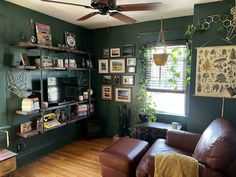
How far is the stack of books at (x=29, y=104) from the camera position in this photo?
2.74 meters

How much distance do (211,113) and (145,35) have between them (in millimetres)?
1966

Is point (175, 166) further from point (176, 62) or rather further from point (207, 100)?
point (176, 62)

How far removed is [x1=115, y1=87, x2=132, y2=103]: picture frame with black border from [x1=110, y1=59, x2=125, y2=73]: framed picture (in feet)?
1.35

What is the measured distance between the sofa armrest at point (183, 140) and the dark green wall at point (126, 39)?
0.77 meters

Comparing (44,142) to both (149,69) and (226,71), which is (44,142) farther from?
(226,71)

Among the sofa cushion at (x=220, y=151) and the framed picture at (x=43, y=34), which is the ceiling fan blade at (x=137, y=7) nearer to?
the sofa cushion at (x=220, y=151)

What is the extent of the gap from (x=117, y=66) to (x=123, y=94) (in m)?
0.65

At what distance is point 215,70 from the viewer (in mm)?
2635

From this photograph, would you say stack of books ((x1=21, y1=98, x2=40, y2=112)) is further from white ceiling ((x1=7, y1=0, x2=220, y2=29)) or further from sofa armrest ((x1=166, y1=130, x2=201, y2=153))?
sofa armrest ((x1=166, y1=130, x2=201, y2=153))

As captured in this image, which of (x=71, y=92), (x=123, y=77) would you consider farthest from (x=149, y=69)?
(x=71, y=92)

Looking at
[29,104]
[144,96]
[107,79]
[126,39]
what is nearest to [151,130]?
[144,96]

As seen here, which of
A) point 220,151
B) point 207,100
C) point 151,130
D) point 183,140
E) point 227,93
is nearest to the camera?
point 220,151

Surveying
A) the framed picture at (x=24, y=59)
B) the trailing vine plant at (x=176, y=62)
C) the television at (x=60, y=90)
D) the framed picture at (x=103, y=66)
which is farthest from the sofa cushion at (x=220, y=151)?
the framed picture at (x=103, y=66)

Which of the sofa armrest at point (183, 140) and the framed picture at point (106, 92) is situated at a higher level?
the framed picture at point (106, 92)
